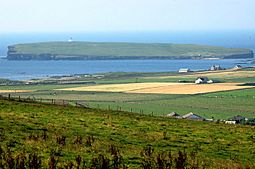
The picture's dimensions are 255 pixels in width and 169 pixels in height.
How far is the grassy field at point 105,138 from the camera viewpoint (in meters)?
13.9

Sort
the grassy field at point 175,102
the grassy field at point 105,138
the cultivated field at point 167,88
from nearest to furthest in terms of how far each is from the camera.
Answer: the grassy field at point 105,138, the grassy field at point 175,102, the cultivated field at point 167,88

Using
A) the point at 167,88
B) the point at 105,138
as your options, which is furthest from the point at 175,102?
the point at 105,138

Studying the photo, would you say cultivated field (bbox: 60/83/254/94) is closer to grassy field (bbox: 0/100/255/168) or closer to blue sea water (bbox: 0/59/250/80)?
blue sea water (bbox: 0/59/250/80)

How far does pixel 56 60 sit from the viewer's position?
198 meters

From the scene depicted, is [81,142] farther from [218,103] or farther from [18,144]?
[218,103]

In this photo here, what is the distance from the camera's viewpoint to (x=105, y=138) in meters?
17.7

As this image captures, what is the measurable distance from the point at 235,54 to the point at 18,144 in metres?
180

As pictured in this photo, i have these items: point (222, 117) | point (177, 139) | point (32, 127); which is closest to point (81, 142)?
point (32, 127)

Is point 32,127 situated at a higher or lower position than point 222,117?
higher

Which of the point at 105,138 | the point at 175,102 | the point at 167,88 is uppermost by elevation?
the point at 105,138

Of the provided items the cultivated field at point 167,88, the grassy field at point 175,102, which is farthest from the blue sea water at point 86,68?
the grassy field at point 175,102

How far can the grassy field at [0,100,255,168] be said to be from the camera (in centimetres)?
1389

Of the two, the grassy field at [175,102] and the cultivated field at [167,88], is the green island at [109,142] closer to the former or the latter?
the grassy field at [175,102]

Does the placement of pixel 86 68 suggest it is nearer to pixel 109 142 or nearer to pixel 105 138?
pixel 105 138
